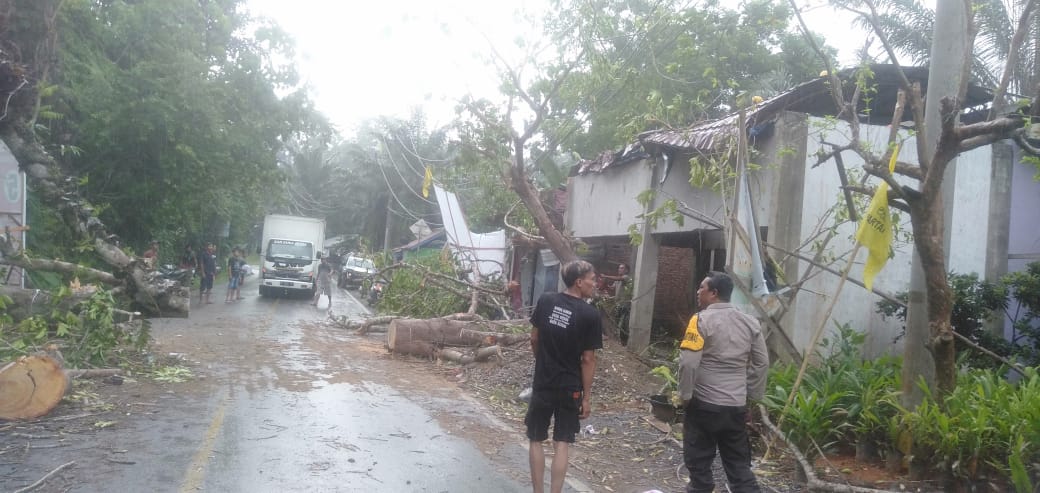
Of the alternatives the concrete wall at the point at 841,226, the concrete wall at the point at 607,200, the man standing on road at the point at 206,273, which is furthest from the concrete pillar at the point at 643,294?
the man standing on road at the point at 206,273

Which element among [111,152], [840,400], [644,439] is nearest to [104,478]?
[644,439]

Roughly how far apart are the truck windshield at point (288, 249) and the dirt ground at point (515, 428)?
15.0 m

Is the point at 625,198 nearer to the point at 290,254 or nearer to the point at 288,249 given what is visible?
the point at 290,254

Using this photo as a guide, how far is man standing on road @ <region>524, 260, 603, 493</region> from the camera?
505 cm

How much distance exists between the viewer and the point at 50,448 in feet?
20.0

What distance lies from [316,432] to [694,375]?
408 centimetres

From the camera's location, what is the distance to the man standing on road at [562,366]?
505 centimetres

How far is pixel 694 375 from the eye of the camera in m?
4.82

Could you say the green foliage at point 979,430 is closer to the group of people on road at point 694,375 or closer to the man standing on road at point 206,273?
the group of people on road at point 694,375

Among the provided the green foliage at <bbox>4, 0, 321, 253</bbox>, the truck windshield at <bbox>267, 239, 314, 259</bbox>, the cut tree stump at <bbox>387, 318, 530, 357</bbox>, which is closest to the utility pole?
the cut tree stump at <bbox>387, 318, 530, 357</bbox>

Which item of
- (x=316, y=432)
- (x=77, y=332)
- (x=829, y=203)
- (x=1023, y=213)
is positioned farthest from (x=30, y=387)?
(x=1023, y=213)

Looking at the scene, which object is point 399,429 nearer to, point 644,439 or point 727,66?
point 644,439

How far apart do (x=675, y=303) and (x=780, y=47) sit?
923 cm

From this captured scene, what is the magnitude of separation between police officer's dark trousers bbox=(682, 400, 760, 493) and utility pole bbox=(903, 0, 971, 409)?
7.31 feet
